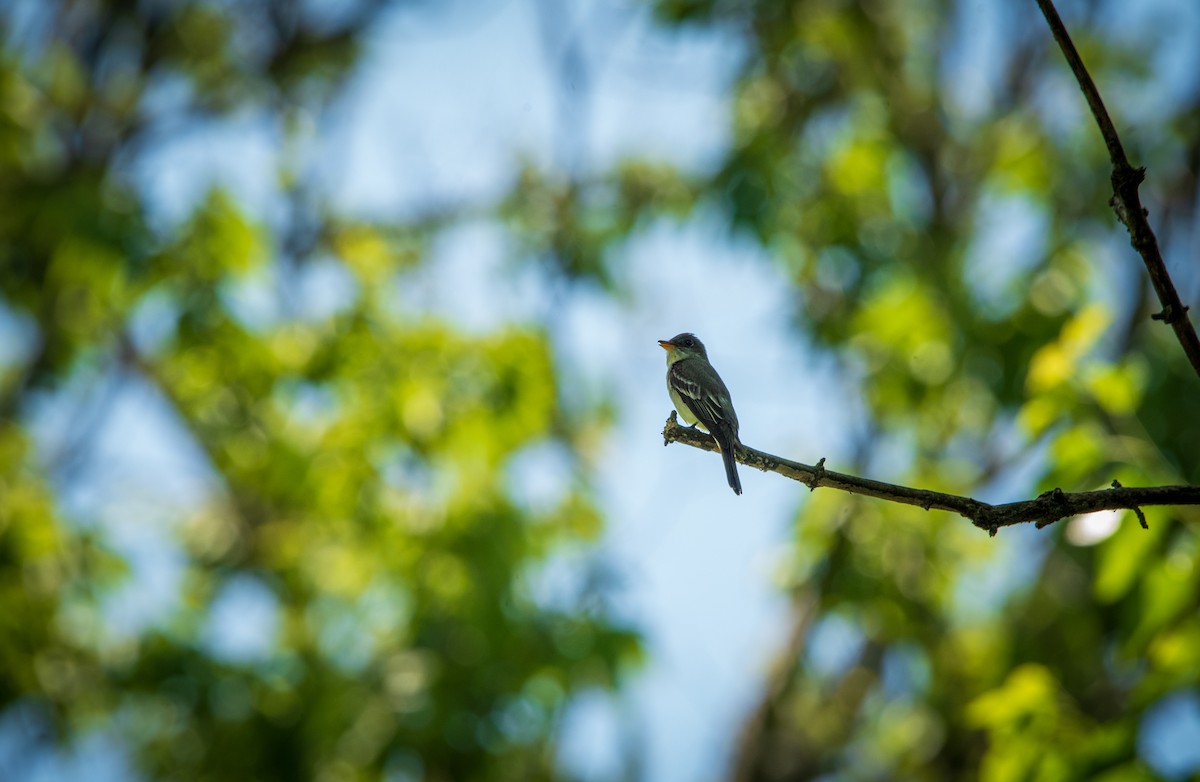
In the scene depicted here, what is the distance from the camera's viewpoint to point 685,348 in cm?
680

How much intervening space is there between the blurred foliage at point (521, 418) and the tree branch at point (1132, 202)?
3.95m

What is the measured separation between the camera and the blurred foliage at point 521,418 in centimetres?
800

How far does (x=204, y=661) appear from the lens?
8.91 metres

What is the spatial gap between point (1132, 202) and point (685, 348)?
4.27m

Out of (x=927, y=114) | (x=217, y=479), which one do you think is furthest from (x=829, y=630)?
(x=217, y=479)

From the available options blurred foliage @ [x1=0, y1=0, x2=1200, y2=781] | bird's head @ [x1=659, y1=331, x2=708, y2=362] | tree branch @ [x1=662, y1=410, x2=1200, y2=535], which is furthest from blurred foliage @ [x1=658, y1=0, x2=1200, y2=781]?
tree branch @ [x1=662, y1=410, x2=1200, y2=535]

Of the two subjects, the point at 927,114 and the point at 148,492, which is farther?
the point at 148,492

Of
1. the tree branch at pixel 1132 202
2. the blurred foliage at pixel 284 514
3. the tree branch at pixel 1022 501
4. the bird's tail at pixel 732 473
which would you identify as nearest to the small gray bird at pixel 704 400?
the bird's tail at pixel 732 473

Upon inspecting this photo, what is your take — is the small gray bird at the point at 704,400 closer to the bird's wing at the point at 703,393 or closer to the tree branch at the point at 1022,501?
the bird's wing at the point at 703,393

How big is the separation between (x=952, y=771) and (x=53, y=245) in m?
9.60

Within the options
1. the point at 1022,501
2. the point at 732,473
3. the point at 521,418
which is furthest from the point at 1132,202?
the point at 521,418

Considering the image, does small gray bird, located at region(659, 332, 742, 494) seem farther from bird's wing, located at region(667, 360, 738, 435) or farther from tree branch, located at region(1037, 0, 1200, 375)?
tree branch, located at region(1037, 0, 1200, 375)

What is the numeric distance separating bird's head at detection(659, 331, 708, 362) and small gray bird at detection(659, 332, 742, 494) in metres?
0.01

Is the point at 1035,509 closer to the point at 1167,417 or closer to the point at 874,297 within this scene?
the point at 1167,417
